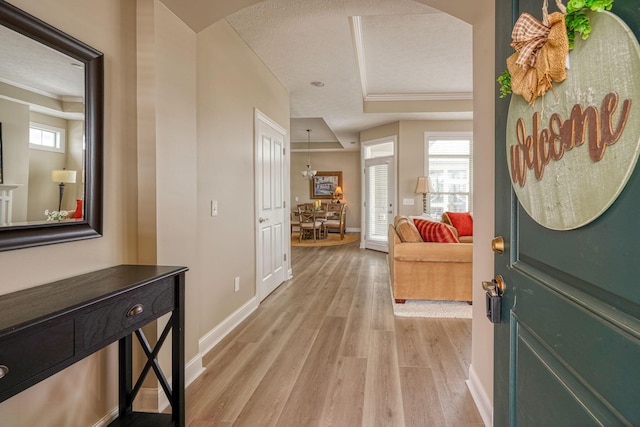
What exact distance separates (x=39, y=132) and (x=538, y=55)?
1703mm

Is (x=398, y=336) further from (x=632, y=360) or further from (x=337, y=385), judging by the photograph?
(x=632, y=360)

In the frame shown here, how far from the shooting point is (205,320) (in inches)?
102

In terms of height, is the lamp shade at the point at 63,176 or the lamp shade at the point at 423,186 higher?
the lamp shade at the point at 423,186

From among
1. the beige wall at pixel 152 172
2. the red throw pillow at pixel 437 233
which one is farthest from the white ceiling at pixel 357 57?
the red throw pillow at pixel 437 233

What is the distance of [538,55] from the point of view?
778mm

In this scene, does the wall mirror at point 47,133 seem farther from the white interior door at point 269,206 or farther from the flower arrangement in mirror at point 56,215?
the white interior door at point 269,206

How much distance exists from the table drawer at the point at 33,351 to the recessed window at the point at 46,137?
0.74m

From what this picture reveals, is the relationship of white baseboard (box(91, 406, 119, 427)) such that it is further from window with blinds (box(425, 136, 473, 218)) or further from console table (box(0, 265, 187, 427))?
window with blinds (box(425, 136, 473, 218))

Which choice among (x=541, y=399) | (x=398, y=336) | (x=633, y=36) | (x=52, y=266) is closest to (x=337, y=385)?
(x=398, y=336)

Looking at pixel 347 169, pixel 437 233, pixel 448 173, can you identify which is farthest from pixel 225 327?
pixel 347 169

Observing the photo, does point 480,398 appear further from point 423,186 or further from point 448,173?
point 448,173

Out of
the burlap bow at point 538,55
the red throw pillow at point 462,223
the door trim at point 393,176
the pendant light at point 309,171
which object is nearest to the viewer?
the burlap bow at point 538,55

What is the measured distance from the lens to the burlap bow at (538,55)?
702 millimetres

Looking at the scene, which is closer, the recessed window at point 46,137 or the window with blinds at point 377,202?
the recessed window at point 46,137
